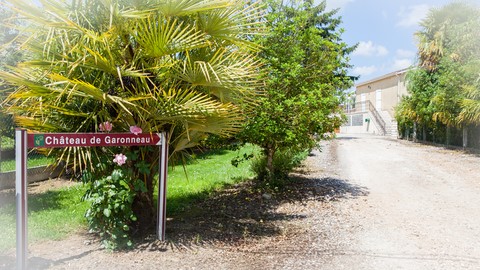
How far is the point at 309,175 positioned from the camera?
39.4 ft

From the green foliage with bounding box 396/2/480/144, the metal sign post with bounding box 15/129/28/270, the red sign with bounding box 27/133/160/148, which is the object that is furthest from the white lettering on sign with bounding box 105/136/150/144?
the green foliage with bounding box 396/2/480/144

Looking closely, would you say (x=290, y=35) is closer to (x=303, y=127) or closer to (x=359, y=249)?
(x=303, y=127)

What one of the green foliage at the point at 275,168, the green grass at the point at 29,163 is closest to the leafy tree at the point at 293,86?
the green foliage at the point at 275,168

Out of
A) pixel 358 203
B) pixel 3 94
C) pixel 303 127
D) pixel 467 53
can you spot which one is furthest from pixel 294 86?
pixel 467 53

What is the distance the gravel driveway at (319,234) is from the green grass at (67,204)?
0.46 m

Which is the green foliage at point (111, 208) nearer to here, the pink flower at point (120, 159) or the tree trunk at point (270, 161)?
the pink flower at point (120, 159)

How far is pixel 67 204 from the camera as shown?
25.5 ft

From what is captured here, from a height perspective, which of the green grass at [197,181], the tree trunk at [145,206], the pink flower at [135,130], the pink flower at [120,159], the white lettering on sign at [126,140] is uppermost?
the pink flower at [135,130]

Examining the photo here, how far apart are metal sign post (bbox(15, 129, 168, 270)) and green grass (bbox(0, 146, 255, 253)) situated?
137cm

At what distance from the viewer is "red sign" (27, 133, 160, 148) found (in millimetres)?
4027

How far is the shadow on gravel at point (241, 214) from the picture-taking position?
17.9 feet

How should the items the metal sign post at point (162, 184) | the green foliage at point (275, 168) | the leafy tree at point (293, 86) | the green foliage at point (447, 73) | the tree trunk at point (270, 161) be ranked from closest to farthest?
the metal sign post at point (162, 184)
the leafy tree at point (293, 86)
the tree trunk at point (270, 161)
the green foliage at point (275, 168)
the green foliage at point (447, 73)

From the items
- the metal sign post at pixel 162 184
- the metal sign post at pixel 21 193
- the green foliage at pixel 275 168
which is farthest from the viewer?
the green foliage at pixel 275 168

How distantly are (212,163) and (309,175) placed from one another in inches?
189
